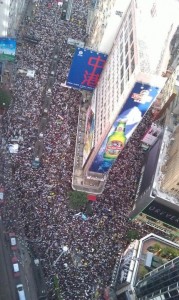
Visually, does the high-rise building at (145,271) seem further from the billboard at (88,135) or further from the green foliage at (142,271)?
the billboard at (88,135)

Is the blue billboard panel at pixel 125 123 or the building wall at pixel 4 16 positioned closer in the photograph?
the blue billboard panel at pixel 125 123

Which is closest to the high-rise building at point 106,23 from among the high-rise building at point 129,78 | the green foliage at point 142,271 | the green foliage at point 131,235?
the high-rise building at point 129,78

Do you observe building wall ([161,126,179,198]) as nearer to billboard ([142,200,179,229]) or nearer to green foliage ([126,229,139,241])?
billboard ([142,200,179,229])

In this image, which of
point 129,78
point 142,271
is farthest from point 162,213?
point 129,78

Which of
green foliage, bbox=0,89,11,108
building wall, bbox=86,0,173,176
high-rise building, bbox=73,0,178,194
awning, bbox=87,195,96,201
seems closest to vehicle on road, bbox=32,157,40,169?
high-rise building, bbox=73,0,178,194

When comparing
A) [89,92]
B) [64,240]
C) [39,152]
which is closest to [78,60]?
[89,92]

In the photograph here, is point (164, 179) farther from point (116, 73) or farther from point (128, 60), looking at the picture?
point (128, 60)

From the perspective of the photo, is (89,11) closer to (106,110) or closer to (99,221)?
(106,110)
